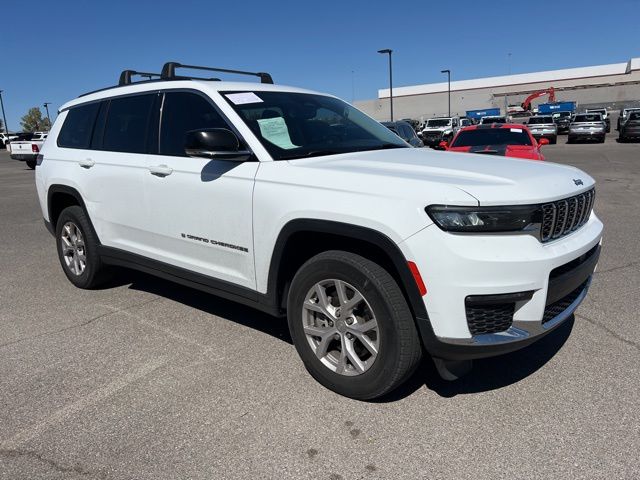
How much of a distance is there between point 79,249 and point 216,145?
2676 mm

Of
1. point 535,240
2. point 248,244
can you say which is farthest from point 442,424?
point 248,244

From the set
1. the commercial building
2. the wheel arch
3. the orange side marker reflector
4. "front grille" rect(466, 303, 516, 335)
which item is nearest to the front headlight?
the orange side marker reflector

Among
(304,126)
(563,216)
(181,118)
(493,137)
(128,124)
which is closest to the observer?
(563,216)

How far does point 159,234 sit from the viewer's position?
4.18 meters

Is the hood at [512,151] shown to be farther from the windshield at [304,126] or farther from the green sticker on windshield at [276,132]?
the green sticker on windshield at [276,132]

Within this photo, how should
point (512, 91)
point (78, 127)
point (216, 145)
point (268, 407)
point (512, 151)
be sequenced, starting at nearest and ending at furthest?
point (268, 407) < point (216, 145) < point (78, 127) < point (512, 151) < point (512, 91)

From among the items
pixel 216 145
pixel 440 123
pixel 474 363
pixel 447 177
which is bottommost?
pixel 474 363

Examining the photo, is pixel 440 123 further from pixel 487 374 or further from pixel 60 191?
pixel 487 374

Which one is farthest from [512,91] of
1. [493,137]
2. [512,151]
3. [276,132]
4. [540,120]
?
[276,132]

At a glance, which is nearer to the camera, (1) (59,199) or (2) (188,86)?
(2) (188,86)

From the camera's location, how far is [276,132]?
3.71 meters

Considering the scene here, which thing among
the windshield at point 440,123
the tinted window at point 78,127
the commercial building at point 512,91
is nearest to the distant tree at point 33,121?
the commercial building at point 512,91

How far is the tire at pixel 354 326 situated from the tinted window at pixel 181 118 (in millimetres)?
1443

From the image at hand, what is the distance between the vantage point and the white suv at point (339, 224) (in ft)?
8.76
